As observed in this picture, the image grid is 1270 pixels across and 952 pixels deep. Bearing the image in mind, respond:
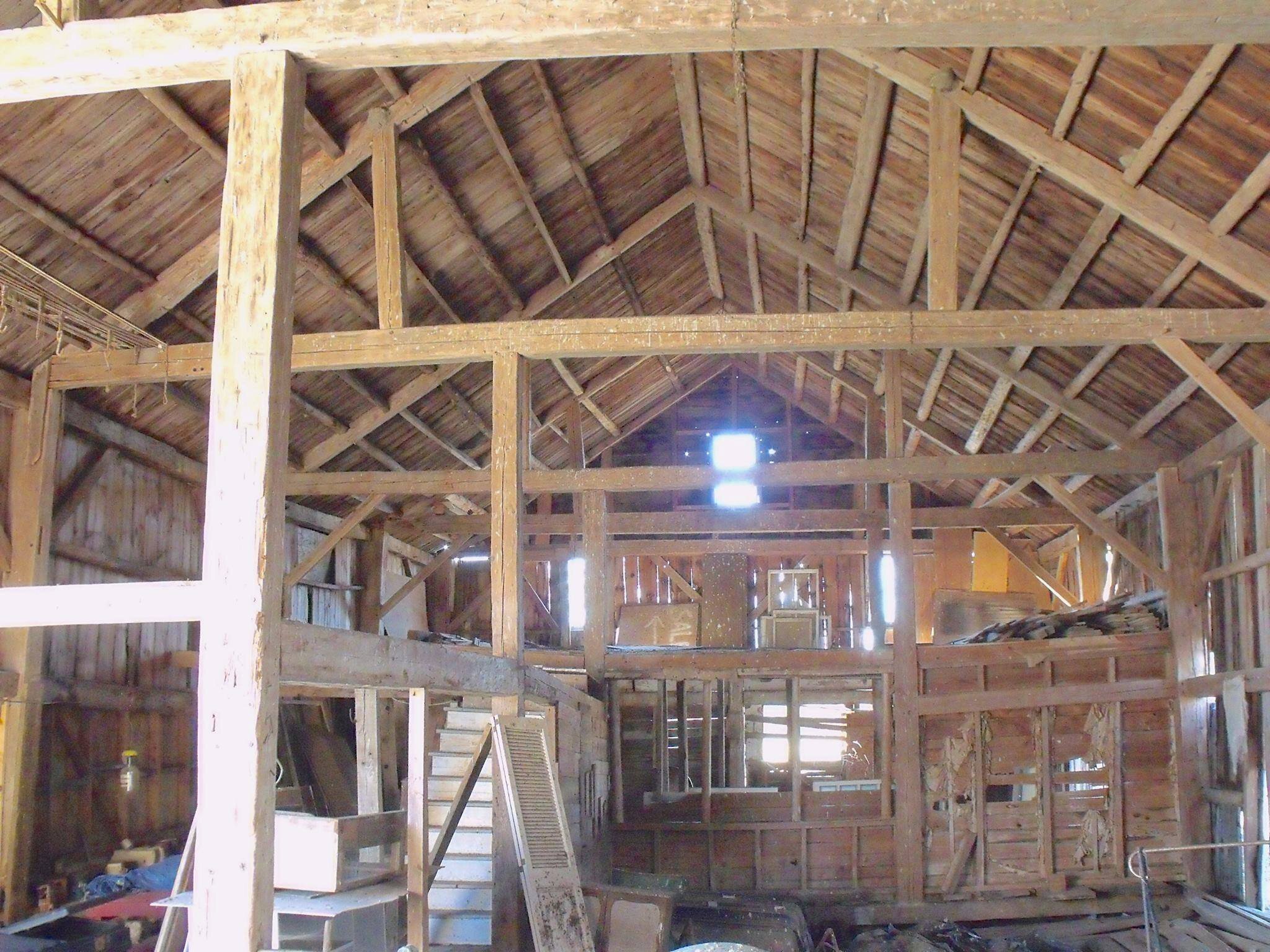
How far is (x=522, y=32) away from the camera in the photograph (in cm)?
531

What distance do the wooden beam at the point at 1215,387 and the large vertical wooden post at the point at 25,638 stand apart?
945 cm

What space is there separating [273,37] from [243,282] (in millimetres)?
1165

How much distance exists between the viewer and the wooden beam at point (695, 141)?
1176cm

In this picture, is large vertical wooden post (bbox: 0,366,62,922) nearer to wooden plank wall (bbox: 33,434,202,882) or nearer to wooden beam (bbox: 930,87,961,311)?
wooden plank wall (bbox: 33,434,202,882)

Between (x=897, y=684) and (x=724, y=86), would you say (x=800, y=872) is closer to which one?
(x=897, y=684)

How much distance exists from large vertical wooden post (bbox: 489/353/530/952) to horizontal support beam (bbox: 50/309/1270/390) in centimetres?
35

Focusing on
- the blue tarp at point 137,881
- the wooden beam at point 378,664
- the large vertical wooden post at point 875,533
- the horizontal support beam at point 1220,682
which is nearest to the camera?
the wooden beam at point 378,664

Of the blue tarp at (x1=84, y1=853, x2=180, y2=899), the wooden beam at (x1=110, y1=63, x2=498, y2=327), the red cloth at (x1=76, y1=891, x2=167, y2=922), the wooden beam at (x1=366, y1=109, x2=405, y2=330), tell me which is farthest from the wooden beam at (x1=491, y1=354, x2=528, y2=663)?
the blue tarp at (x1=84, y1=853, x2=180, y2=899)

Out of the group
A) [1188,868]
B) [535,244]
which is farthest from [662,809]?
[535,244]

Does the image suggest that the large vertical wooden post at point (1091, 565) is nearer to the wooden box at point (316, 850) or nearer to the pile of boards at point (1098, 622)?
the pile of boards at point (1098, 622)

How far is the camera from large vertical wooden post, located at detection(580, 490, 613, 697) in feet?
45.0

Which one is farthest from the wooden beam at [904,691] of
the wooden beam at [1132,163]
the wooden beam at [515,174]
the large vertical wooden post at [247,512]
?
the large vertical wooden post at [247,512]

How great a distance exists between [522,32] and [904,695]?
32.2ft

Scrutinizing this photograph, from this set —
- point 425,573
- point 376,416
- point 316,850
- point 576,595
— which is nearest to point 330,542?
point 376,416
